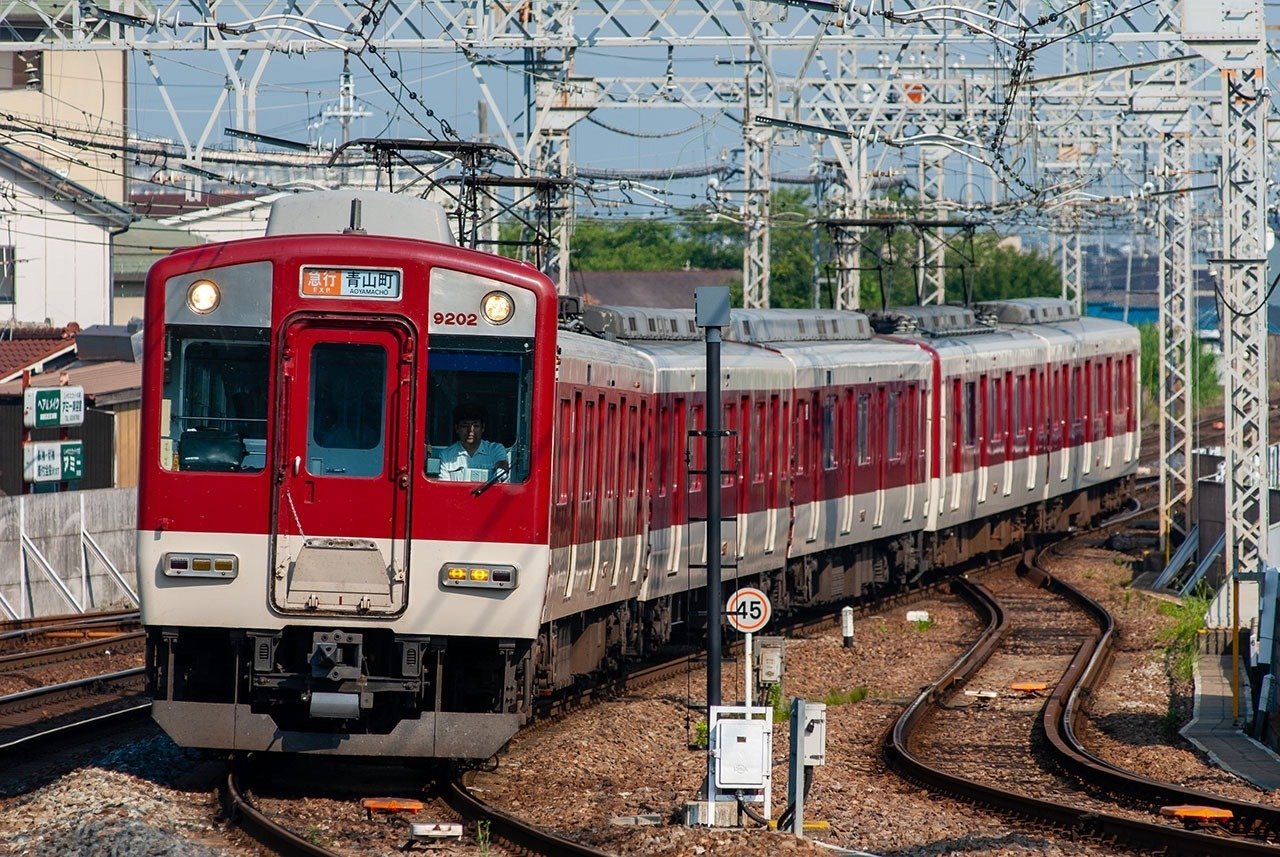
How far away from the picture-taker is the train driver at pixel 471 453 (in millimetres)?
10961

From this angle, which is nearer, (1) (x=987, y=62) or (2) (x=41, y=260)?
(1) (x=987, y=62)

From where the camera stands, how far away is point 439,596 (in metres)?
10.8


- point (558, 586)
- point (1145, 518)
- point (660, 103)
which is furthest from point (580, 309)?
point (1145, 518)

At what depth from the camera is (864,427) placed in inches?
880

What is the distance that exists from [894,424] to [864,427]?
3.25ft

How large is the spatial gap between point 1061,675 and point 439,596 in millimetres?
8701

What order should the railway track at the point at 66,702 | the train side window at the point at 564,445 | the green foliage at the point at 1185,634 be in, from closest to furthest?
1. the train side window at the point at 564,445
2. the railway track at the point at 66,702
3. the green foliage at the point at 1185,634

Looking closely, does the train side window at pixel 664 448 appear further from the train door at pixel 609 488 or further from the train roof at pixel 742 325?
the train door at pixel 609 488

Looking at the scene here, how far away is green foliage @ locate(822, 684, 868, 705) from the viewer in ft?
53.3

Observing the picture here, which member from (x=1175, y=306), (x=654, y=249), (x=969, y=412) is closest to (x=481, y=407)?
(x=969, y=412)

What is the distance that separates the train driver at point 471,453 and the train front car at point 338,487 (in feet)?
0.04

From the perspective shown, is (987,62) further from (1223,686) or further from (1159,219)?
(1223,686)

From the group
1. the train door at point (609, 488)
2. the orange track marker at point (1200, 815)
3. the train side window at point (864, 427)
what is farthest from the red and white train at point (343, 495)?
the train side window at point (864, 427)

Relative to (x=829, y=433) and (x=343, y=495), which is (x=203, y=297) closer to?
(x=343, y=495)
